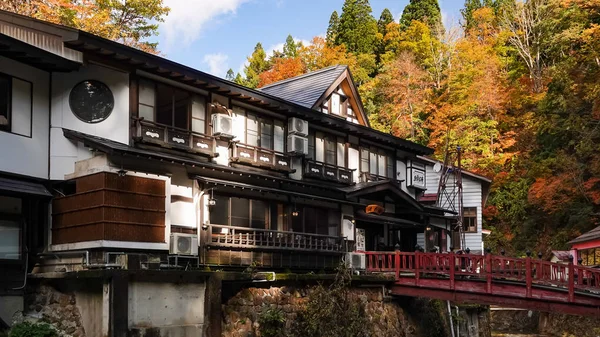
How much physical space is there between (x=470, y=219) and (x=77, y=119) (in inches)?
1144

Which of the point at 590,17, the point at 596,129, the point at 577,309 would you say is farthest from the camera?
the point at 590,17

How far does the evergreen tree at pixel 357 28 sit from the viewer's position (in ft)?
231

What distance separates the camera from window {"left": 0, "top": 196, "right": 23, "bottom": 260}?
17312mm

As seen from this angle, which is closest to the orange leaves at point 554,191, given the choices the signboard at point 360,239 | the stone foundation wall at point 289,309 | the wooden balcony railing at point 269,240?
the signboard at point 360,239

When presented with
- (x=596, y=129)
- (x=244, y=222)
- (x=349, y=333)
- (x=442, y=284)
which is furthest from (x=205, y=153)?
(x=596, y=129)

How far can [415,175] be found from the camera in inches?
1377

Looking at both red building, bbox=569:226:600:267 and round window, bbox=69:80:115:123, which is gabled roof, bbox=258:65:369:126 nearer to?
round window, bbox=69:80:115:123

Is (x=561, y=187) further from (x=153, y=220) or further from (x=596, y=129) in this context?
(x=153, y=220)

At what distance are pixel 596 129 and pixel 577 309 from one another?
2132cm

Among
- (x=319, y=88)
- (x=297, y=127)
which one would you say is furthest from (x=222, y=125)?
(x=319, y=88)

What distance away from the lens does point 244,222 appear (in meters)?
23.2

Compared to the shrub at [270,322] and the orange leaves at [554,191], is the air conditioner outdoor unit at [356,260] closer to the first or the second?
the shrub at [270,322]

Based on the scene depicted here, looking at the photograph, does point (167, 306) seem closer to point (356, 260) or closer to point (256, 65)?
point (356, 260)

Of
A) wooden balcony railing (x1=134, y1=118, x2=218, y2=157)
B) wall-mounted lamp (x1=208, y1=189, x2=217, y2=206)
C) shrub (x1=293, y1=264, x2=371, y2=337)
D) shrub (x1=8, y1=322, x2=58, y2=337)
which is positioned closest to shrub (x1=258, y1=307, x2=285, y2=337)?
shrub (x1=293, y1=264, x2=371, y2=337)
